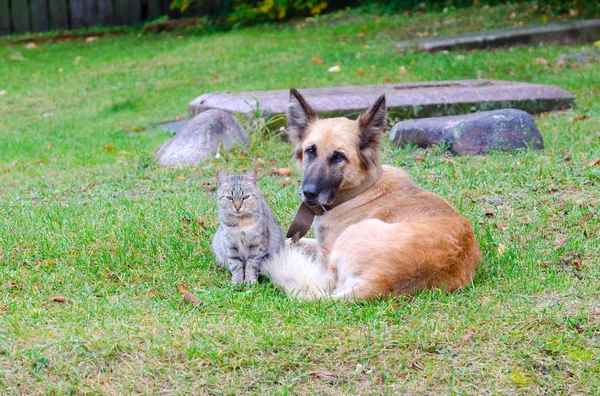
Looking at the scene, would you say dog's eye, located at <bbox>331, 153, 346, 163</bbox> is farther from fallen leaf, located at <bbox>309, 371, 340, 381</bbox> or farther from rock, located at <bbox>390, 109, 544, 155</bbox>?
rock, located at <bbox>390, 109, 544, 155</bbox>

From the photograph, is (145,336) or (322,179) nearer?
(145,336)

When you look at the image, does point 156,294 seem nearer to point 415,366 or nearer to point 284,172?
point 415,366

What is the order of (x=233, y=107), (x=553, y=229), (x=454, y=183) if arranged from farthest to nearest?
(x=233, y=107) → (x=454, y=183) → (x=553, y=229)

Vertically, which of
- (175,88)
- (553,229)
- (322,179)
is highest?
(322,179)

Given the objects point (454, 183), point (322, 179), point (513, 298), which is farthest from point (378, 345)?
point (454, 183)

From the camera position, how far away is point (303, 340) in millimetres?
3906

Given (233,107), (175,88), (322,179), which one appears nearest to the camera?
(322,179)

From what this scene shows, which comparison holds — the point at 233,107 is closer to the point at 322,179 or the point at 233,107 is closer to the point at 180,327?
the point at 322,179

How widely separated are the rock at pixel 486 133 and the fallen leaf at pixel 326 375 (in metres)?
4.49

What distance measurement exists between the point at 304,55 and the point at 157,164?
6.98 m

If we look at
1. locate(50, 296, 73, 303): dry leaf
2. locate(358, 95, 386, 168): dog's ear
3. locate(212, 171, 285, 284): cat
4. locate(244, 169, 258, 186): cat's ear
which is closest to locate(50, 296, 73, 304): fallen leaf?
locate(50, 296, 73, 303): dry leaf

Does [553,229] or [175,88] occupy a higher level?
[553,229]

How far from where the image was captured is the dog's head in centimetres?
488

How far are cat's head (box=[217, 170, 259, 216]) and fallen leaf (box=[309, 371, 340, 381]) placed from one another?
58.6 inches
